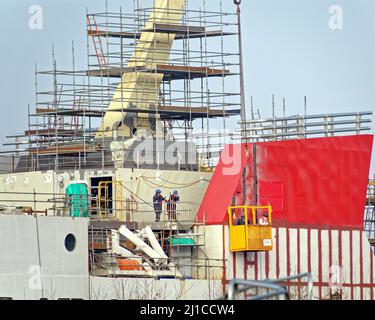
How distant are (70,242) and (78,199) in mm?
4156

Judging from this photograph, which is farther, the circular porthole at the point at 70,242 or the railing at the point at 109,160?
the railing at the point at 109,160

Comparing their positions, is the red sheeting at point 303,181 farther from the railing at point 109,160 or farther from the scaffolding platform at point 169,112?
the scaffolding platform at point 169,112

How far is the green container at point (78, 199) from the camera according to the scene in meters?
74.8

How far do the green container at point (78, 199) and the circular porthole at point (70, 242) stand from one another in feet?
7.10

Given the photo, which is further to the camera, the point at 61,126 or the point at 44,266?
the point at 61,126

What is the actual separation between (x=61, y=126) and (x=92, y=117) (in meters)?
4.69

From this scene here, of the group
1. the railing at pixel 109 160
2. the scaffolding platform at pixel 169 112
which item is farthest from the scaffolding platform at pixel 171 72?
the railing at pixel 109 160

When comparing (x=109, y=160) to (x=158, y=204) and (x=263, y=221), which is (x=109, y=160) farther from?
(x=263, y=221)

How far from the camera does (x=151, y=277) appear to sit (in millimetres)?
72625

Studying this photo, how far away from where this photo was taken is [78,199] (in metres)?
75.6
